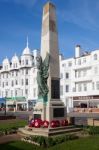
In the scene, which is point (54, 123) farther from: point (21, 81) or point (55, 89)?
point (21, 81)

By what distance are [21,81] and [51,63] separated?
64.6 m

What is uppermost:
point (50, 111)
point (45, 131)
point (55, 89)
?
point (55, 89)

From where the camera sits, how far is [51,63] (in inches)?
813

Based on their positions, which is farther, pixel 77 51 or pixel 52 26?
pixel 77 51

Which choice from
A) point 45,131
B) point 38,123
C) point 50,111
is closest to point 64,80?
point 50,111

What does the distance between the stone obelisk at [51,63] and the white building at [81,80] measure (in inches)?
1573

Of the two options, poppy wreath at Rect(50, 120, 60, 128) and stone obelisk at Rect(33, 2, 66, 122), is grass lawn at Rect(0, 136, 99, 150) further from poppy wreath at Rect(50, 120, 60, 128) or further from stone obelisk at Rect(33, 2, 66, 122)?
stone obelisk at Rect(33, 2, 66, 122)

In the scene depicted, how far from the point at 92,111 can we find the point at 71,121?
123ft

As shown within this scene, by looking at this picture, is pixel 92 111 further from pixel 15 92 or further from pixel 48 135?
pixel 48 135

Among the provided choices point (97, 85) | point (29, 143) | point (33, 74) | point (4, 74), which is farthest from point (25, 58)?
point (29, 143)

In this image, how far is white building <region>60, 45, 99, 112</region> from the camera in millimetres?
61375

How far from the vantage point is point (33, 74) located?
3159 inches

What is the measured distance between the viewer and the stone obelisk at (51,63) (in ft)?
64.8

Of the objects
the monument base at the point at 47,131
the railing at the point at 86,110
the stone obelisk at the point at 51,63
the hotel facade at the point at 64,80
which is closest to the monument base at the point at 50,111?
the stone obelisk at the point at 51,63
